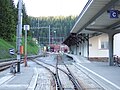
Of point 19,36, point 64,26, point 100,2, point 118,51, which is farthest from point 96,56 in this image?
point 64,26

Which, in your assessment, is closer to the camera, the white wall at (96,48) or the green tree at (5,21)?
the white wall at (96,48)

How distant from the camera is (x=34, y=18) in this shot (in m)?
102

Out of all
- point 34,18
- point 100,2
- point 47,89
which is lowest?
point 47,89

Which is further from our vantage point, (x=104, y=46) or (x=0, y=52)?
(x=0, y=52)

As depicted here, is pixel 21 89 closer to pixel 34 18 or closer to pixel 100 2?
pixel 100 2

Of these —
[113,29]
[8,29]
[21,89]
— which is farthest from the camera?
[8,29]

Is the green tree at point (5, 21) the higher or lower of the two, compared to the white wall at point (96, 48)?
higher

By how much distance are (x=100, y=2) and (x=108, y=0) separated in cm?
64

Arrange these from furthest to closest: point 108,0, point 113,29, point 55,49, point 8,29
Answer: point 55,49
point 8,29
point 113,29
point 108,0

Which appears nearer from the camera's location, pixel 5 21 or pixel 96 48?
pixel 96 48

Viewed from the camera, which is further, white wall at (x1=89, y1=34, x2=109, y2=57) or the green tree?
the green tree

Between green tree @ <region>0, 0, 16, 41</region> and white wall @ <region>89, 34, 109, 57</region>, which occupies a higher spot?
green tree @ <region>0, 0, 16, 41</region>

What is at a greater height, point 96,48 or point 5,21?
point 5,21

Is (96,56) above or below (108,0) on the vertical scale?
below
